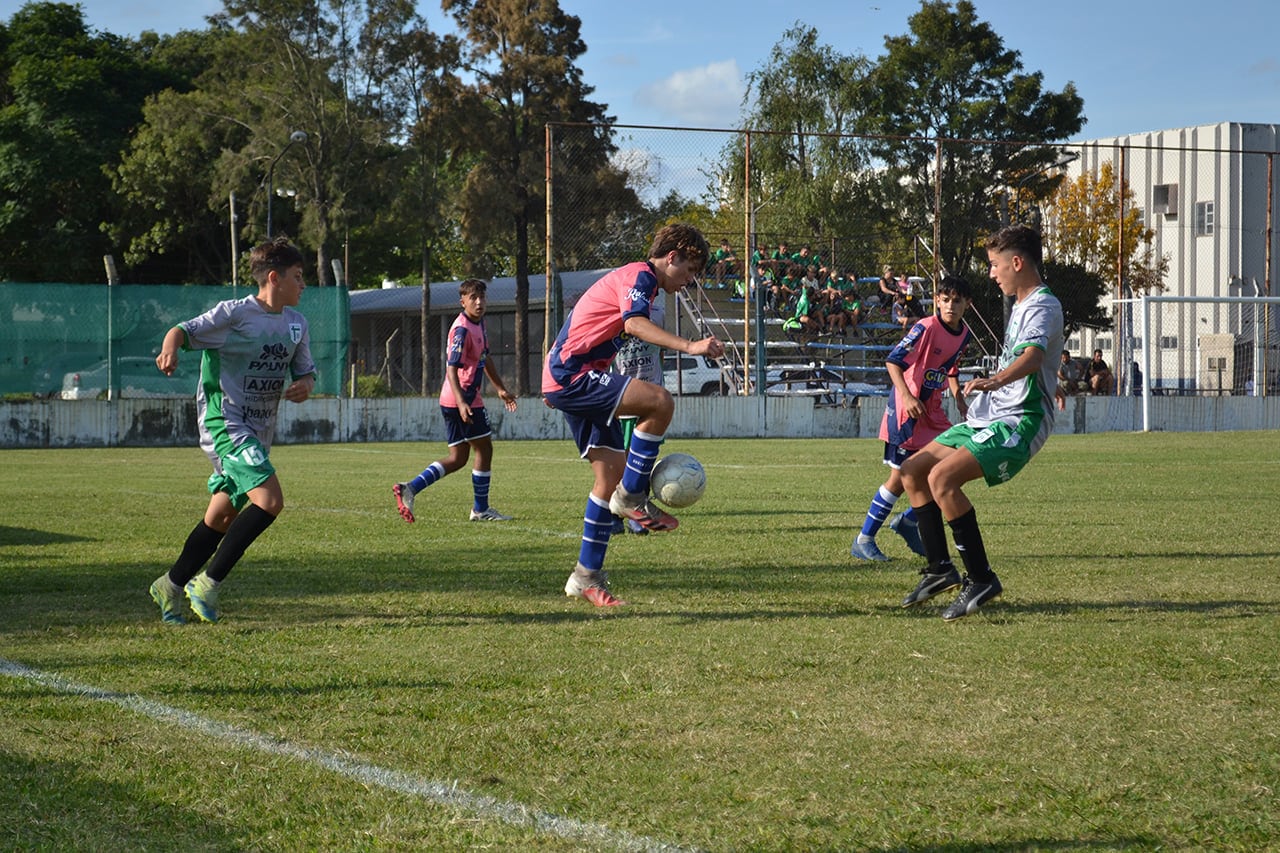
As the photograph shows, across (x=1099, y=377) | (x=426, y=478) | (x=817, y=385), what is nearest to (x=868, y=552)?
(x=426, y=478)

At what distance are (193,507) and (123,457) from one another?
9.33 meters

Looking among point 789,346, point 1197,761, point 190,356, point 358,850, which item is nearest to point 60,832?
point 358,850

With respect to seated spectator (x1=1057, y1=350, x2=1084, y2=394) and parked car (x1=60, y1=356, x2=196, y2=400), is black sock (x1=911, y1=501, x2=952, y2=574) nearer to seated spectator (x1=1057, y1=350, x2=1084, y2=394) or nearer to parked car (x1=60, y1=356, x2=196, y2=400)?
parked car (x1=60, y1=356, x2=196, y2=400)

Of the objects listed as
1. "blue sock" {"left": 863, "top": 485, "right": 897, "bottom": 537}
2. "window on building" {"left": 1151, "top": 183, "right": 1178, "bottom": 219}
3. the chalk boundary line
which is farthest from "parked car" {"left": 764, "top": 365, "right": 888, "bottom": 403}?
"window on building" {"left": 1151, "top": 183, "right": 1178, "bottom": 219}

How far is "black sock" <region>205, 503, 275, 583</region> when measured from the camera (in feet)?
20.2

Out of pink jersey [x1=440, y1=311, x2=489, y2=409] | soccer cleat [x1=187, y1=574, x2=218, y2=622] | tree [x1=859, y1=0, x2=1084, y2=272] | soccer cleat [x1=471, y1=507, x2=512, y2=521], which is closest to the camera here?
soccer cleat [x1=187, y1=574, x2=218, y2=622]

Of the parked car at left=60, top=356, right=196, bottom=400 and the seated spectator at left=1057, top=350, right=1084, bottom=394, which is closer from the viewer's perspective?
the parked car at left=60, top=356, right=196, bottom=400

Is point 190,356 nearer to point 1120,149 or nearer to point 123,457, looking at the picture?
point 123,457

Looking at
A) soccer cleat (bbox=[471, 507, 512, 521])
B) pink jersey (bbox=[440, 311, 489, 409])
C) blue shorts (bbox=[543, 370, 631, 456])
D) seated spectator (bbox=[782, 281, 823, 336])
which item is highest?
seated spectator (bbox=[782, 281, 823, 336])

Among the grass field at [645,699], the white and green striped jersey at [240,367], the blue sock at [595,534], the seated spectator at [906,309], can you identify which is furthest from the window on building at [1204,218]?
the white and green striped jersey at [240,367]

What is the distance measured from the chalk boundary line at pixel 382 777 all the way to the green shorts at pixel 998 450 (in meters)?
3.53

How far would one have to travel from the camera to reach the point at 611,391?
6.77m

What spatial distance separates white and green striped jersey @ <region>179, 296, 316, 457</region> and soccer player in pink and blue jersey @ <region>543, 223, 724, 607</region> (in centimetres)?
128

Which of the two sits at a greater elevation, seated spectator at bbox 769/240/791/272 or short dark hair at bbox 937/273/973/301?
seated spectator at bbox 769/240/791/272
